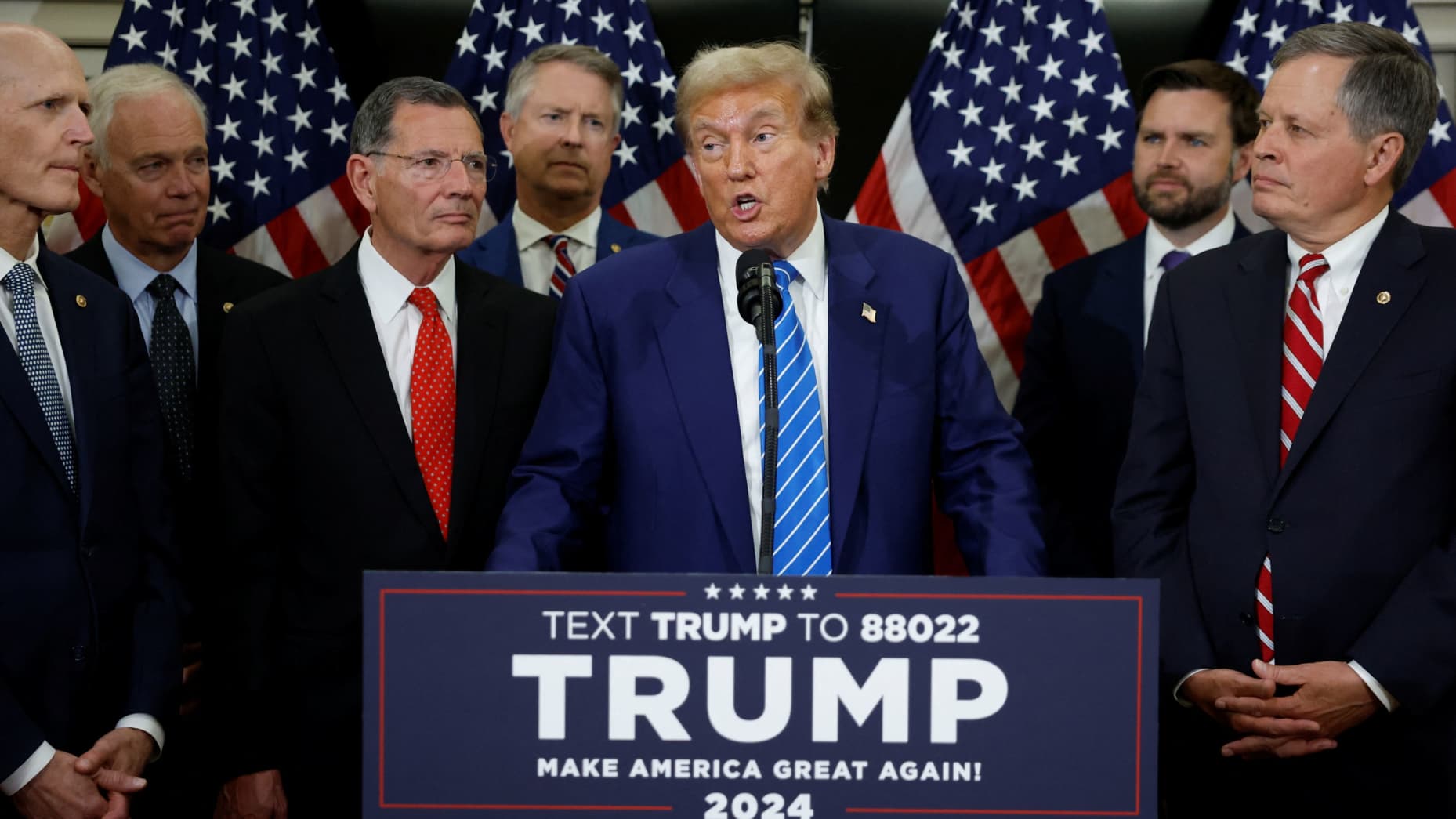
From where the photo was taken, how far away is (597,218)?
11.9 feet

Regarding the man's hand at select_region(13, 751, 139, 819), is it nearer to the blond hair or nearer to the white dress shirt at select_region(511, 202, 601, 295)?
the blond hair

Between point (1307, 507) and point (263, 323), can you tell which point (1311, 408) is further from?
point (263, 323)

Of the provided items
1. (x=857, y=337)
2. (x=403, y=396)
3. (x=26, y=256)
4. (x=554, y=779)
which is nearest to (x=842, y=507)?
(x=857, y=337)

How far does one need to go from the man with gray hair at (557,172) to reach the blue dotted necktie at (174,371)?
0.77 meters

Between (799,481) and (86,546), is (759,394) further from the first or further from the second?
(86,546)

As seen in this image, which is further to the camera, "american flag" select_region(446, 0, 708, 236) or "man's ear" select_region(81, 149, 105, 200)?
"american flag" select_region(446, 0, 708, 236)

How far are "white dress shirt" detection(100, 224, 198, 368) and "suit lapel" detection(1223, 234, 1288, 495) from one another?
2188 millimetres

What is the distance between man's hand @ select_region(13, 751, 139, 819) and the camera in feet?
7.18

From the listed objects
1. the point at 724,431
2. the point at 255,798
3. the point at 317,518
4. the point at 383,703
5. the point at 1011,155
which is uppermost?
the point at 1011,155

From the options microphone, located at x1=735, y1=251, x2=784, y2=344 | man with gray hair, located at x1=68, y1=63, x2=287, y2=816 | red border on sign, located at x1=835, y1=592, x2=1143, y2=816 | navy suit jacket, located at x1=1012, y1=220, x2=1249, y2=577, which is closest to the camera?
red border on sign, located at x1=835, y1=592, x2=1143, y2=816

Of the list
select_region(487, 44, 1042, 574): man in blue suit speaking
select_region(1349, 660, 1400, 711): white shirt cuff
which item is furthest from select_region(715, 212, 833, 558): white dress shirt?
select_region(1349, 660, 1400, 711): white shirt cuff

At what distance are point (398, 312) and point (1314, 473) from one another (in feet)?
5.52

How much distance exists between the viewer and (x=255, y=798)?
100 inches

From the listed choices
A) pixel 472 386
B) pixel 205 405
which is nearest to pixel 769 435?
pixel 472 386
